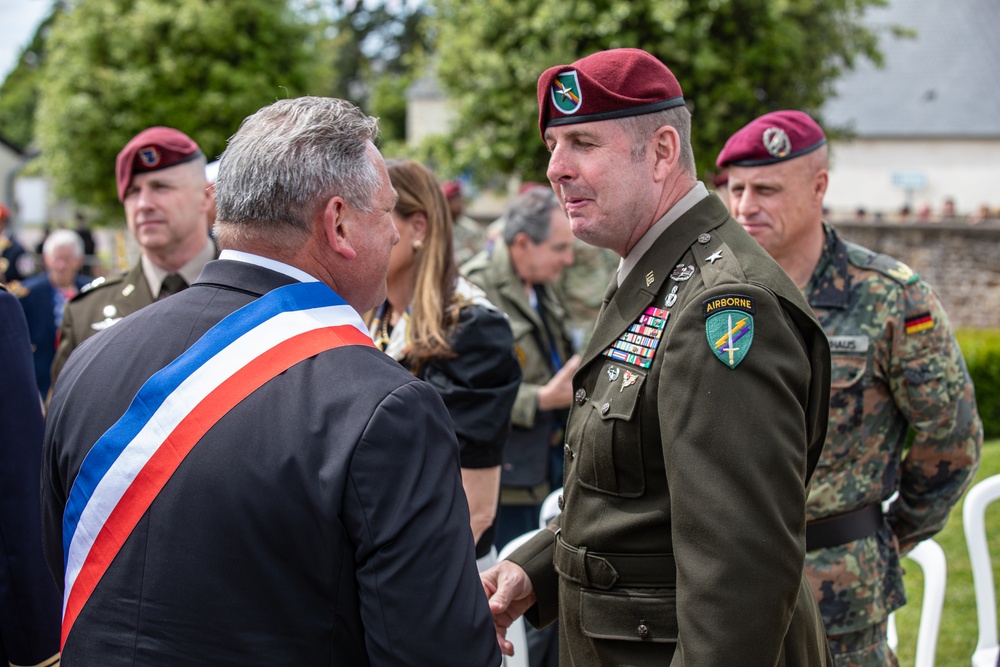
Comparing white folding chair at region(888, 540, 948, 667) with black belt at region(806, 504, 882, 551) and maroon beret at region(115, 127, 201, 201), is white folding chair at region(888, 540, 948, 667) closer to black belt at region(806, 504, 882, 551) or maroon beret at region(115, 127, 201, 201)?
black belt at region(806, 504, 882, 551)

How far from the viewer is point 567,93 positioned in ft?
6.48

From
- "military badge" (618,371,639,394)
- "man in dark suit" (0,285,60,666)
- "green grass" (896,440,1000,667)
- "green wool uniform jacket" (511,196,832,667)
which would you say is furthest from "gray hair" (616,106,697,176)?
"green grass" (896,440,1000,667)

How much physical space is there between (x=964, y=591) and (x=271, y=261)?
5.10 m

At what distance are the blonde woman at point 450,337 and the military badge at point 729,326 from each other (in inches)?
52.9

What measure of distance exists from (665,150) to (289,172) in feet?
2.64

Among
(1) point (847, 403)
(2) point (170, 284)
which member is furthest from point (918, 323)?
(2) point (170, 284)

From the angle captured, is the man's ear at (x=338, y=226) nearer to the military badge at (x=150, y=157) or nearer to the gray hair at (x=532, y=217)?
the military badge at (x=150, y=157)

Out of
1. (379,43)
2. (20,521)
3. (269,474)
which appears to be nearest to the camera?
(269,474)

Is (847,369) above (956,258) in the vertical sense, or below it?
above

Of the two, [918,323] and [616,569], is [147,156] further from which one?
[918,323]

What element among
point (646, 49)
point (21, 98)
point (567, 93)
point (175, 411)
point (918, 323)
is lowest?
point (918, 323)

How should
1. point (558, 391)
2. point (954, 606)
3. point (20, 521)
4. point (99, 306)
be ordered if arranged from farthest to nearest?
point (954, 606) < point (558, 391) < point (99, 306) < point (20, 521)

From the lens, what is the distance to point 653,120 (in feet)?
6.38

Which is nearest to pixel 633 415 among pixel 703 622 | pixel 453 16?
pixel 703 622
